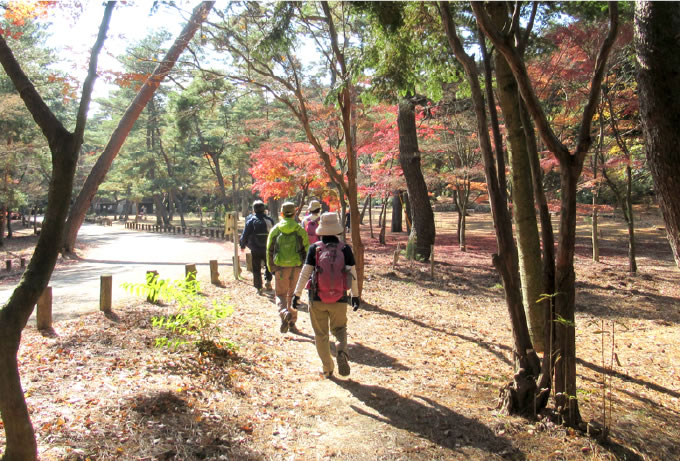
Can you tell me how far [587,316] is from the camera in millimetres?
8297

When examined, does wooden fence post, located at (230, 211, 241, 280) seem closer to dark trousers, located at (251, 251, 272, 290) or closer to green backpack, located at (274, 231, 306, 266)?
dark trousers, located at (251, 251, 272, 290)

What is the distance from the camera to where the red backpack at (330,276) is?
187 inches

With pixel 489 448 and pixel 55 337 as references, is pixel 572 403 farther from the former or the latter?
pixel 55 337

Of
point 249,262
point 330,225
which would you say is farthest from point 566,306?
point 249,262

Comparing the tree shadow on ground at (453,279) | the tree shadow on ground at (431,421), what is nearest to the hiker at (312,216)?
the tree shadow on ground at (431,421)

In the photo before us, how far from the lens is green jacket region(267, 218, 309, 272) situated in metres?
6.50

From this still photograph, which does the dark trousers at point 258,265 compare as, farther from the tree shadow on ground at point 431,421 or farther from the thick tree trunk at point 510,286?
the thick tree trunk at point 510,286

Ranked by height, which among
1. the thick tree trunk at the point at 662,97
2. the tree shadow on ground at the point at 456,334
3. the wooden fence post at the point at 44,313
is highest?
the thick tree trunk at the point at 662,97

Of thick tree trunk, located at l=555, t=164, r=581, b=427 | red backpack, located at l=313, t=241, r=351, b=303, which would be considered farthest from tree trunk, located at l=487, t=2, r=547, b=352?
red backpack, located at l=313, t=241, r=351, b=303

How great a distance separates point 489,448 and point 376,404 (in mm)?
1216

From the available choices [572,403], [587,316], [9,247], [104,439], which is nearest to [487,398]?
[572,403]

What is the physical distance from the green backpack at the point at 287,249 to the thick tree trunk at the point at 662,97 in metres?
4.46

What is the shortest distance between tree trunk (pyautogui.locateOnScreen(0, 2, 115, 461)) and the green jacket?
3465 mm

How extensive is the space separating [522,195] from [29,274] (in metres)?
5.04
